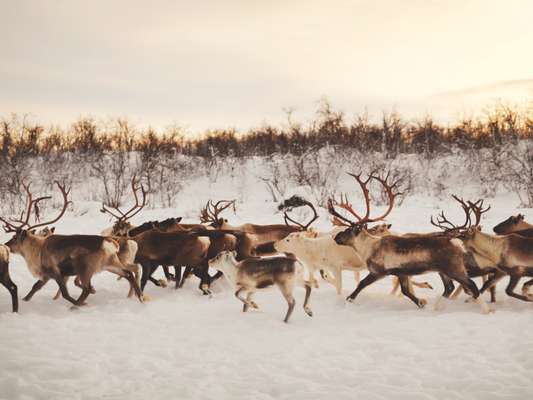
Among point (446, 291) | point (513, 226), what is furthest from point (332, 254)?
point (513, 226)

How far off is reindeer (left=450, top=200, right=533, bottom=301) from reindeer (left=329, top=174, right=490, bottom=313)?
19.9 inches

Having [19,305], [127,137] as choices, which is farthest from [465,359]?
[127,137]

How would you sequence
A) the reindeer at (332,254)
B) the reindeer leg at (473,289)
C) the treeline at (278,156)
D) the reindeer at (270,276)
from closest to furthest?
the reindeer leg at (473,289)
the reindeer at (270,276)
the reindeer at (332,254)
the treeline at (278,156)

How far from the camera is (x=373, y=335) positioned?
532cm

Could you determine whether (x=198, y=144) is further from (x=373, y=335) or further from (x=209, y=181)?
(x=373, y=335)

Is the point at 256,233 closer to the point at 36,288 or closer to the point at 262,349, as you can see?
the point at 36,288

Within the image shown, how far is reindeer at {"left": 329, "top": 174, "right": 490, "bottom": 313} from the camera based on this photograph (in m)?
6.27

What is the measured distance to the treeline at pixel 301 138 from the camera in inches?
993

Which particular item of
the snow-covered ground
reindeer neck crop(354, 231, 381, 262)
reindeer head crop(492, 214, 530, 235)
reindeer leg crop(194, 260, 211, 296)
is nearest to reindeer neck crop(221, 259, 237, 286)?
the snow-covered ground

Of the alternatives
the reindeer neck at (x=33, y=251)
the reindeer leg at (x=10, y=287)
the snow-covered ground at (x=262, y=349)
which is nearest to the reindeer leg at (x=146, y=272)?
the snow-covered ground at (x=262, y=349)

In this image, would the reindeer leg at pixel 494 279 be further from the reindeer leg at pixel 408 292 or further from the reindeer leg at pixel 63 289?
the reindeer leg at pixel 63 289

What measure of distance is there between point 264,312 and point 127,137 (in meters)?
24.8

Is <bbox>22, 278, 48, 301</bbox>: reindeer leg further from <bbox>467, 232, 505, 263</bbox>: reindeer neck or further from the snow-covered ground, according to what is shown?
<bbox>467, 232, 505, 263</bbox>: reindeer neck

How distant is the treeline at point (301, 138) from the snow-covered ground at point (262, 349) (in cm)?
1931
